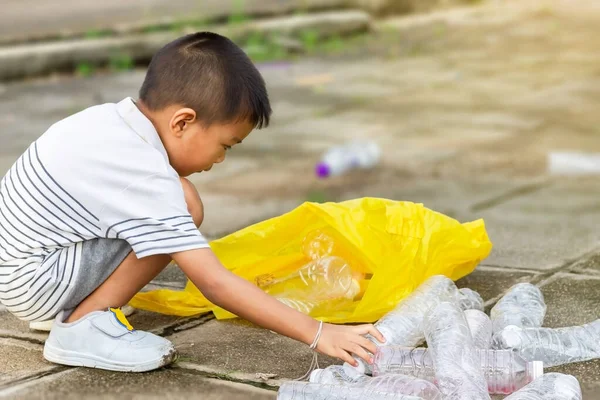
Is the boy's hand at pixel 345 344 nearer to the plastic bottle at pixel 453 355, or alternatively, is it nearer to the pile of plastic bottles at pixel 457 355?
the pile of plastic bottles at pixel 457 355

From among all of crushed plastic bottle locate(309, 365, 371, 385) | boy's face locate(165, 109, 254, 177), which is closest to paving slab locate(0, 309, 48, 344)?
boy's face locate(165, 109, 254, 177)

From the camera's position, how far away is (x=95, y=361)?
2475 millimetres

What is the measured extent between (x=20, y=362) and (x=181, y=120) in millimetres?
821

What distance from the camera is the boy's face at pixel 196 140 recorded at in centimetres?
249

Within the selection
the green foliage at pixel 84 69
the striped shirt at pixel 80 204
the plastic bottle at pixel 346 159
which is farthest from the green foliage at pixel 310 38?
the striped shirt at pixel 80 204

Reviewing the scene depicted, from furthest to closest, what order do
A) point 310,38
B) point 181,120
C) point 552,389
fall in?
point 310,38, point 181,120, point 552,389

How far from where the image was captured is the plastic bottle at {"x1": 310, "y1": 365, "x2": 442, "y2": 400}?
2221 mm

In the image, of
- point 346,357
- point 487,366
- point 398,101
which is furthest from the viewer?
point 398,101

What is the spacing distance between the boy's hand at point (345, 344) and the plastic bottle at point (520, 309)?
556mm

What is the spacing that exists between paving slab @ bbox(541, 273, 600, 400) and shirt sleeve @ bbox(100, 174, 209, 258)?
1.05 m

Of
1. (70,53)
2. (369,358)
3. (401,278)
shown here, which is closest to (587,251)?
(401,278)

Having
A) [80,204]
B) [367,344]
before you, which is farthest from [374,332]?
[80,204]

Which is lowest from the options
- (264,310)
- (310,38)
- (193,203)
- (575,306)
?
(310,38)

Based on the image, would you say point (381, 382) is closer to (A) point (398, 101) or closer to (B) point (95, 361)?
(B) point (95, 361)
